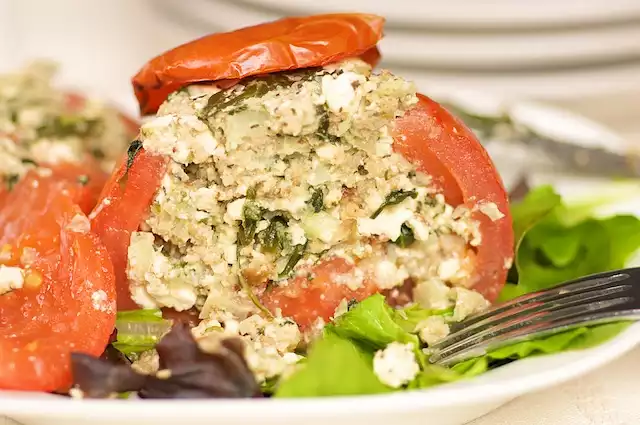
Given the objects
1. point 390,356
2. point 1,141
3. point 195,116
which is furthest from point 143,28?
point 390,356

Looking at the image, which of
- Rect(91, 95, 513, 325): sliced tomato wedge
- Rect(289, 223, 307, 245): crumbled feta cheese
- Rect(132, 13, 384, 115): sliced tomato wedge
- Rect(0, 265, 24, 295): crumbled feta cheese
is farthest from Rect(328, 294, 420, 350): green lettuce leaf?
Rect(0, 265, 24, 295): crumbled feta cheese

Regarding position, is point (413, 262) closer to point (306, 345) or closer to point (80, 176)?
point (306, 345)

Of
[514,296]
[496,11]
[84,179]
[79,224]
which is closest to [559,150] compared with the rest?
[496,11]

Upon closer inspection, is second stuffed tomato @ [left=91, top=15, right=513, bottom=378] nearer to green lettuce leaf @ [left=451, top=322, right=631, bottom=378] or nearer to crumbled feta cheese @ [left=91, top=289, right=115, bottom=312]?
crumbled feta cheese @ [left=91, top=289, right=115, bottom=312]

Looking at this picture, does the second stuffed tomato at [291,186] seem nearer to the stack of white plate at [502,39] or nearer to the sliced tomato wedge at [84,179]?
the sliced tomato wedge at [84,179]

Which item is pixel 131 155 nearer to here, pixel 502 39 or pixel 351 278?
pixel 351 278

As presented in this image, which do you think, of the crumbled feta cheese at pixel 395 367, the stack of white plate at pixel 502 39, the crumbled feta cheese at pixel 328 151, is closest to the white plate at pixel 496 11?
the stack of white plate at pixel 502 39
